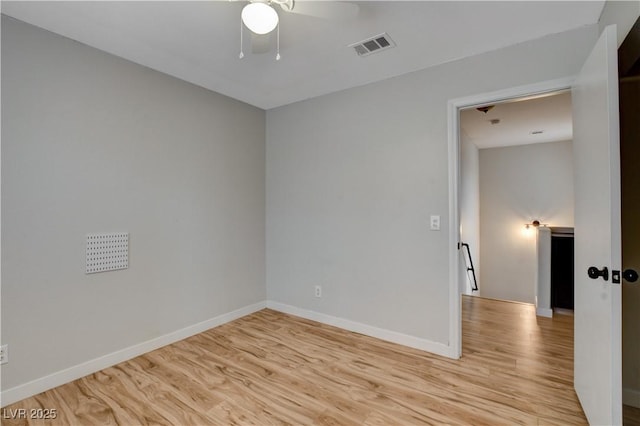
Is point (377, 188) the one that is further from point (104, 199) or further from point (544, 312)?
point (544, 312)

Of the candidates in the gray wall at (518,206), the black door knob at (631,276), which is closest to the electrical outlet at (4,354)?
the black door knob at (631,276)

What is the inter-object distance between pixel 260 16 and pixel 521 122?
14.1 feet

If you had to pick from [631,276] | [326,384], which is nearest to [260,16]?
[631,276]

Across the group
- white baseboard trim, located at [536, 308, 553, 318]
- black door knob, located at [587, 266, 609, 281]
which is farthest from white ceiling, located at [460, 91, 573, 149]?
white baseboard trim, located at [536, 308, 553, 318]

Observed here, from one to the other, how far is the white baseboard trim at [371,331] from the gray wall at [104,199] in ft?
2.01

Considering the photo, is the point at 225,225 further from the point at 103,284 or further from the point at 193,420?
the point at 193,420

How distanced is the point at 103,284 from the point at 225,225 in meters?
1.23

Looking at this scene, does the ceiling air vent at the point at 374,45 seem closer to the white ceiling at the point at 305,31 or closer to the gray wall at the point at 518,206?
the white ceiling at the point at 305,31

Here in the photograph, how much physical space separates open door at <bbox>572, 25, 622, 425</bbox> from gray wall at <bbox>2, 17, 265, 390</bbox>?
9.87ft

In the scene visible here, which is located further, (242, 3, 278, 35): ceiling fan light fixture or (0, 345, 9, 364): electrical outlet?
(0, 345, 9, 364): electrical outlet

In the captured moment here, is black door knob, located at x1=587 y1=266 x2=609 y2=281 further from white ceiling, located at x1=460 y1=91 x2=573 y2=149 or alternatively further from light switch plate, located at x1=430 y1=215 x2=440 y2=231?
white ceiling, located at x1=460 y1=91 x2=573 y2=149

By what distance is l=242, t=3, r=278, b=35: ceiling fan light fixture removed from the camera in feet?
4.79

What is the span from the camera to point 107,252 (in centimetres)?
237

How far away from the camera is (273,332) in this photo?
3033 mm
